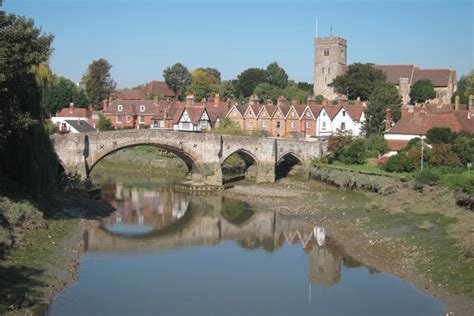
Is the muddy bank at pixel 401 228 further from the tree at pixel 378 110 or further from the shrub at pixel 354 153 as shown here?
the tree at pixel 378 110

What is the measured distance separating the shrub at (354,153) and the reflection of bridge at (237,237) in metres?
15.2

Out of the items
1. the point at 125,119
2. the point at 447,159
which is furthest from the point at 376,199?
the point at 125,119

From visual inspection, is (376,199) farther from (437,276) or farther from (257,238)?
(437,276)

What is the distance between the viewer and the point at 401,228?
120 feet

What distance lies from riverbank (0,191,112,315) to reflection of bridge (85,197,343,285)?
60.8 inches

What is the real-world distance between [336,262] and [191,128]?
5072 centimetres

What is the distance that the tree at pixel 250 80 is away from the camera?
116125mm

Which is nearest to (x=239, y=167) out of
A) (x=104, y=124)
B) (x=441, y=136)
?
(x=441, y=136)

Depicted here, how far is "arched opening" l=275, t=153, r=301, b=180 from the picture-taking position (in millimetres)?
61903

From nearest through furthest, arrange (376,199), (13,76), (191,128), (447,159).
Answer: (13,76) → (376,199) → (447,159) → (191,128)

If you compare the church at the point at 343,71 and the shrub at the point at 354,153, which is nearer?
the shrub at the point at 354,153

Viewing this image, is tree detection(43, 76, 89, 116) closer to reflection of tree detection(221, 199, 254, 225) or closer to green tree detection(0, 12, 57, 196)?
reflection of tree detection(221, 199, 254, 225)

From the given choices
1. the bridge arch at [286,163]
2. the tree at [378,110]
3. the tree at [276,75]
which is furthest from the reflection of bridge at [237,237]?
the tree at [276,75]

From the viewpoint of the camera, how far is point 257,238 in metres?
38.1
